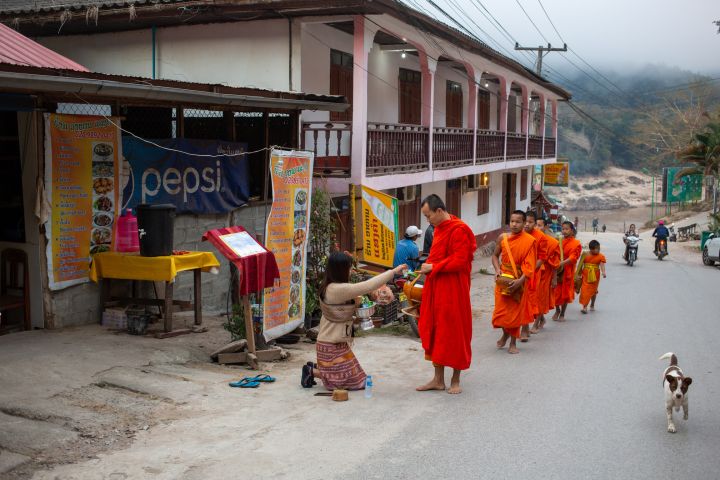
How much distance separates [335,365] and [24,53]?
5868mm

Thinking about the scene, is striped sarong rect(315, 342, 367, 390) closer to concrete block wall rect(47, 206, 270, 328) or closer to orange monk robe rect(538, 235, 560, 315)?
concrete block wall rect(47, 206, 270, 328)

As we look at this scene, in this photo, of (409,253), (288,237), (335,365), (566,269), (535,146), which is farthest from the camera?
(535,146)

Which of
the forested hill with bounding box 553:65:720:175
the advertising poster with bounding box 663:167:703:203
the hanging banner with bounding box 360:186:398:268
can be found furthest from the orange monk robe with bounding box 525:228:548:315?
the advertising poster with bounding box 663:167:703:203

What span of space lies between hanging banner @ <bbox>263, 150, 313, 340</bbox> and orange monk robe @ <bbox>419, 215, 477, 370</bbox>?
6.47 ft

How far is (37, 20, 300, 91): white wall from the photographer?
13414 mm

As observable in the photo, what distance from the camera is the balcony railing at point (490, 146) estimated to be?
22.2m

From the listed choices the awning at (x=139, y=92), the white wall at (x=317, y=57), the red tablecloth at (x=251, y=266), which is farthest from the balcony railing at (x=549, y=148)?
the red tablecloth at (x=251, y=266)

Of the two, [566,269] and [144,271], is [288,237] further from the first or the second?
[566,269]

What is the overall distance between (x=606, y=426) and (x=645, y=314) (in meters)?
8.44

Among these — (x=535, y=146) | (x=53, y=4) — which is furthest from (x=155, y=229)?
(x=535, y=146)

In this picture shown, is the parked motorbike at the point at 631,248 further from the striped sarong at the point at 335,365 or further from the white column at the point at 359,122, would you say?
the striped sarong at the point at 335,365

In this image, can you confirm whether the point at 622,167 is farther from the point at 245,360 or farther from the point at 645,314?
the point at 245,360

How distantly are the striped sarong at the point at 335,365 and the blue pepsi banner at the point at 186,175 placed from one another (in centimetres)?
352

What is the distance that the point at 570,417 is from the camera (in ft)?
22.5
